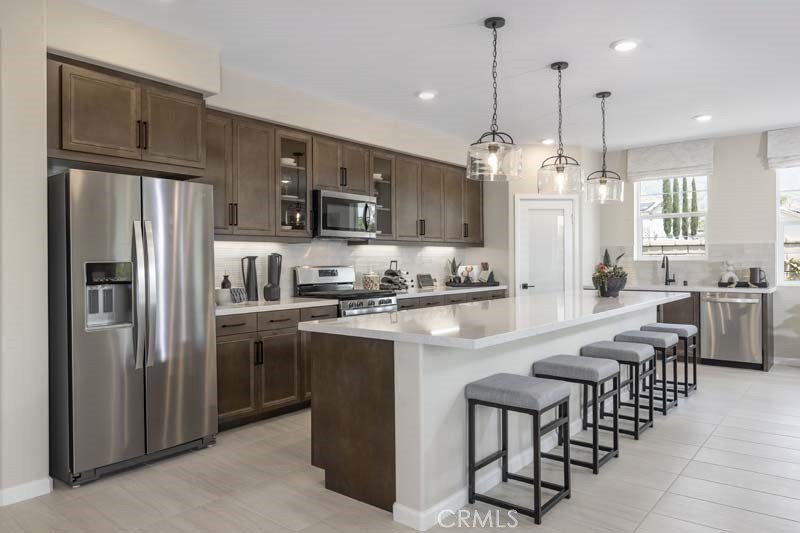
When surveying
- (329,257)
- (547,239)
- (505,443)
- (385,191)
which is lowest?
(505,443)

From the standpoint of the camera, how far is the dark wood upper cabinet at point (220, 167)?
4.21 meters

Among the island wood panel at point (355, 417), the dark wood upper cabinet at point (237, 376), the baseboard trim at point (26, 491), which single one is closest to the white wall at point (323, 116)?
the dark wood upper cabinet at point (237, 376)

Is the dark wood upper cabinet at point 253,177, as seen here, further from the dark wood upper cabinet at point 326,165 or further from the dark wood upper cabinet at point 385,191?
the dark wood upper cabinet at point 385,191

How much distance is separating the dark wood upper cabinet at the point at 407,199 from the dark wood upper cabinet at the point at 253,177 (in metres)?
1.74

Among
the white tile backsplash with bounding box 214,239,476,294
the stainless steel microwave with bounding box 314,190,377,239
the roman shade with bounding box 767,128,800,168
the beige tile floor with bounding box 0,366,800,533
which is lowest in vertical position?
the beige tile floor with bounding box 0,366,800,533

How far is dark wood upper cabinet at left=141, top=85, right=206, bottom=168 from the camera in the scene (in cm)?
353

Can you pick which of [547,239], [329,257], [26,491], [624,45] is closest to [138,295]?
[26,491]

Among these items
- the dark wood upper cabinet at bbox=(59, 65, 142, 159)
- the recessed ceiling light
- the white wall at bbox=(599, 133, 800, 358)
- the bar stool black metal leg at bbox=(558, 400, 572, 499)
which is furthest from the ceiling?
the bar stool black metal leg at bbox=(558, 400, 572, 499)

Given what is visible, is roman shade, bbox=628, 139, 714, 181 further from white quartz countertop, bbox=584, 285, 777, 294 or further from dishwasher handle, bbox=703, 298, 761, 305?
dishwasher handle, bbox=703, 298, 761, 305

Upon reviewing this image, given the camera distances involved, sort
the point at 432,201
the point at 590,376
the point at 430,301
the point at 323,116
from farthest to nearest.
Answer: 1. the point at 432,201
2. the point at 430,301
3. the point at 323,116
4. the point at 590,376

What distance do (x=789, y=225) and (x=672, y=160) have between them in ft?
4.98

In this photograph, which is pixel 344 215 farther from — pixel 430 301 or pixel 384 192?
pixel 430 301

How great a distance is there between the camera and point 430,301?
5.86 meters

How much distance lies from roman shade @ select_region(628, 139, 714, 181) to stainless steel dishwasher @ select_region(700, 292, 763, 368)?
167cm
